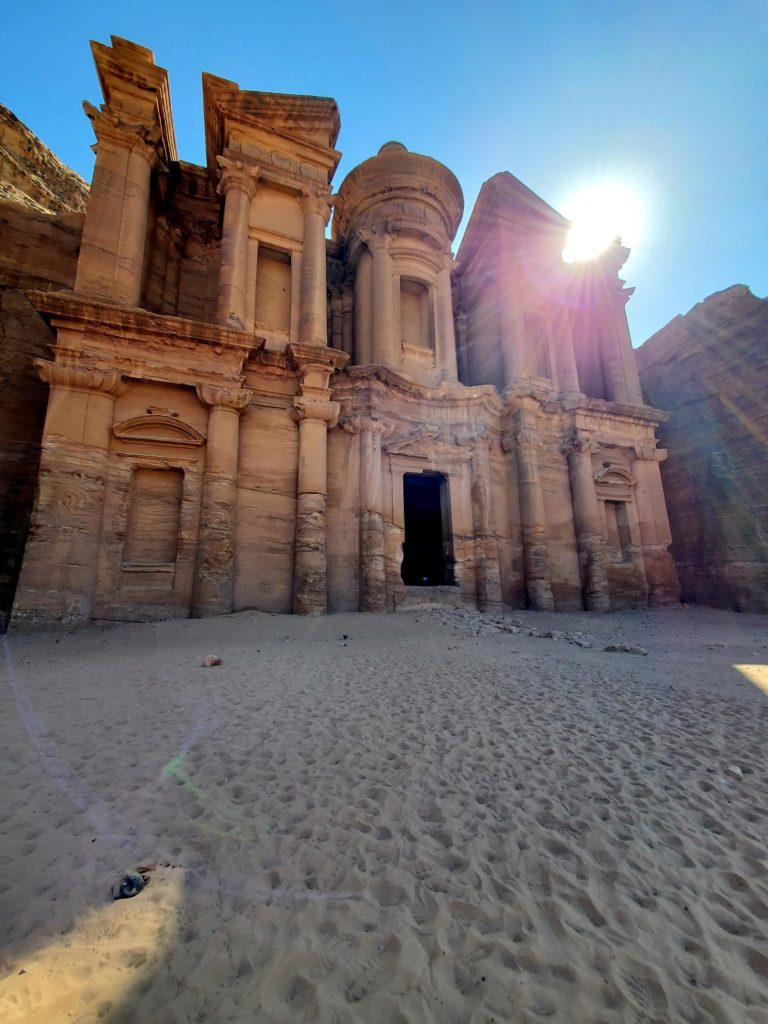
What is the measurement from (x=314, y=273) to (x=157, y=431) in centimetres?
640

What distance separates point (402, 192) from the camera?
14742mm

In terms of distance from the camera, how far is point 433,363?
14.4 m

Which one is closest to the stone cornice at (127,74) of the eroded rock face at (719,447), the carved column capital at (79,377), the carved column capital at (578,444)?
the carved column capital at (79,377)

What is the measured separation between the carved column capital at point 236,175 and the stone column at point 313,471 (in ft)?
17.8

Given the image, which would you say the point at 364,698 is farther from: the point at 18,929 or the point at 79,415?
the point at 79,415

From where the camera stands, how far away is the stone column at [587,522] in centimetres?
1404

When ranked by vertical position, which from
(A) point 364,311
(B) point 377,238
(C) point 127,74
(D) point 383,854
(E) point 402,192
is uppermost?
(E) point 402,192

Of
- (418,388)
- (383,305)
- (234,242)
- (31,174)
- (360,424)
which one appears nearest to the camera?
(234,242)

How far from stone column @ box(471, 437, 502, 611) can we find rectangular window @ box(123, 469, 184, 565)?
26.1 ft

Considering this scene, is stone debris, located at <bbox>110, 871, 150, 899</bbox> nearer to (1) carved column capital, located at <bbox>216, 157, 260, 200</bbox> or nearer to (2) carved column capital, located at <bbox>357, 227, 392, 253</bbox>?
(1) carved column capital, located at <bbox>216, 157, 260, 200</bbox>

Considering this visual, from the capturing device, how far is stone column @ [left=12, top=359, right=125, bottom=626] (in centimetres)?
789

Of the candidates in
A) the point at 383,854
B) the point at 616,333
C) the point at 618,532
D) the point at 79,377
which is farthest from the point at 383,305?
the point at 383,854

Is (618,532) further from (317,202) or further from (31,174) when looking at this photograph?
(31,174)

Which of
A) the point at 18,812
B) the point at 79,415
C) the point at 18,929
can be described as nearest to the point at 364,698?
the point at 18,812
